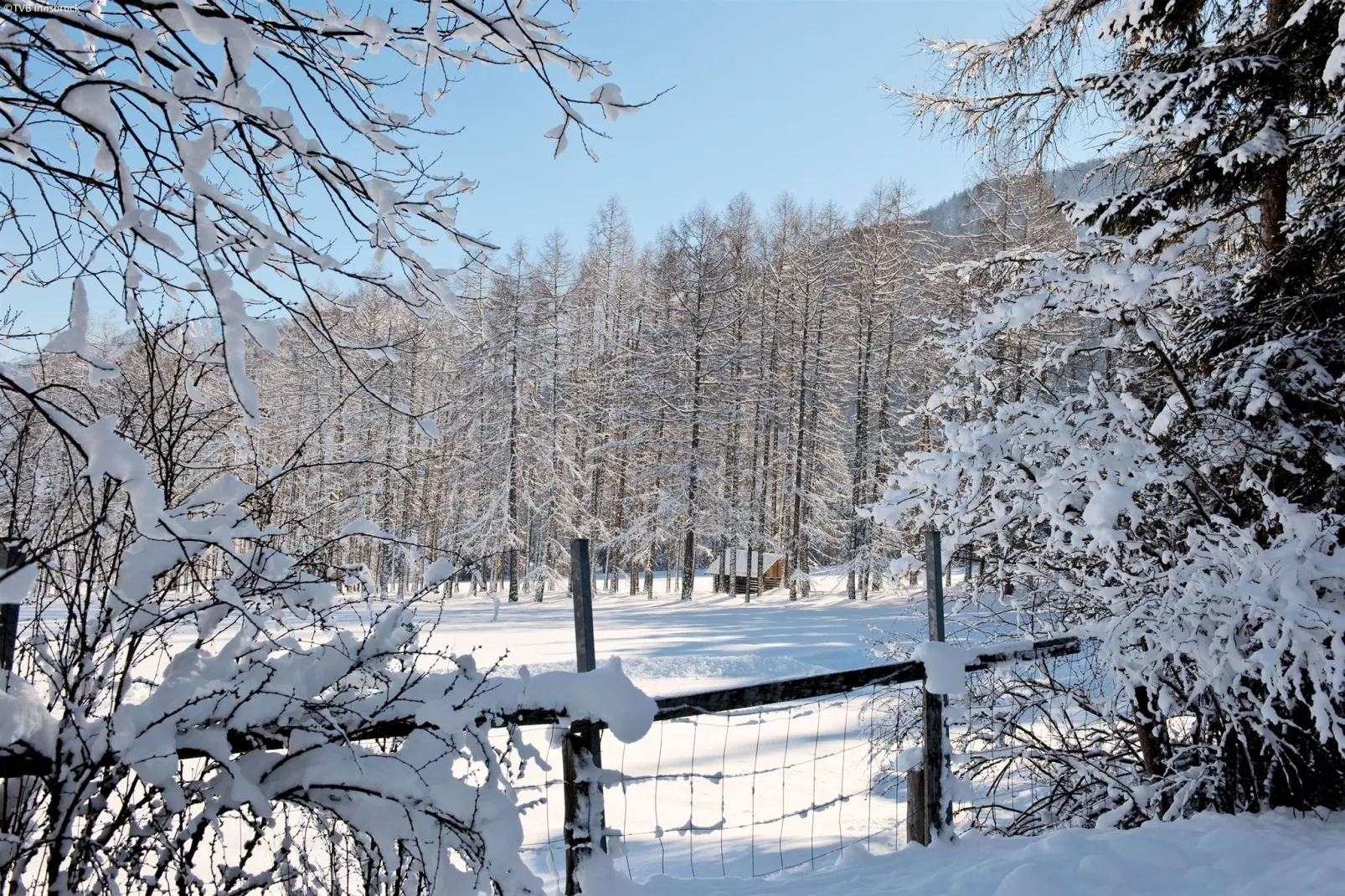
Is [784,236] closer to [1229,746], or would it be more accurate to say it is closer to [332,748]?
[1229,746]

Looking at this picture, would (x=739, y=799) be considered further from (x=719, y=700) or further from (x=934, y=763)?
(x=719, y=700)

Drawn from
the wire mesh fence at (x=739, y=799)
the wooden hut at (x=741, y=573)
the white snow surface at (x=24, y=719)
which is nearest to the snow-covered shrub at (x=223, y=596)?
the white snow surface at (x=24, y=719)

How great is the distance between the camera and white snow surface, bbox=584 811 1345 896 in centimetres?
336

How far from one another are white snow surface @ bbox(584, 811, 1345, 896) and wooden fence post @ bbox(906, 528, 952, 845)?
4.4 inches

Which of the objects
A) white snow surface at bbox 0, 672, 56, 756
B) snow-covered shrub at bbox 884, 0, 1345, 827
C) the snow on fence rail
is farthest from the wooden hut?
white snow surface at bbox 0, 672, 56, 756

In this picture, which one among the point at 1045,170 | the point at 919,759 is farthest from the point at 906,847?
the point at 1045,170

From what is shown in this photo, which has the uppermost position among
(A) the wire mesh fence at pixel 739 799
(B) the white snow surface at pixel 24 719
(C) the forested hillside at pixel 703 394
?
(C) the forested hillside at pixel 703 394

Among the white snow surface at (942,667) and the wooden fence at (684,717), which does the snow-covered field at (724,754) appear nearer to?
the wooden fence at (684,717)

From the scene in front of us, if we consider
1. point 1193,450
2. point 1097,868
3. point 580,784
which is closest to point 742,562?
point 1193,450

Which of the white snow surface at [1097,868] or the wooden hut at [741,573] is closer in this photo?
the white snow surface at [1097,868]

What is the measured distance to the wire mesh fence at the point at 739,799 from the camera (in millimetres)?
5465

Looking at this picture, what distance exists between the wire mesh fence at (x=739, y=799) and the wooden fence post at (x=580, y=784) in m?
1.21

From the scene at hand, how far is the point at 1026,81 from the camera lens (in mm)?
7031

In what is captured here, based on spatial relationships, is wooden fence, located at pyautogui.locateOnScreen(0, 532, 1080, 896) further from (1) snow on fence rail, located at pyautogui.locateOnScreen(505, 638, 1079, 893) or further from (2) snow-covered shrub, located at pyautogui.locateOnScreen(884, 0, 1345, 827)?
(2) snow-covered shrub, located at pyautogui.locateOnScreen(884, 0, 1345, 827)
